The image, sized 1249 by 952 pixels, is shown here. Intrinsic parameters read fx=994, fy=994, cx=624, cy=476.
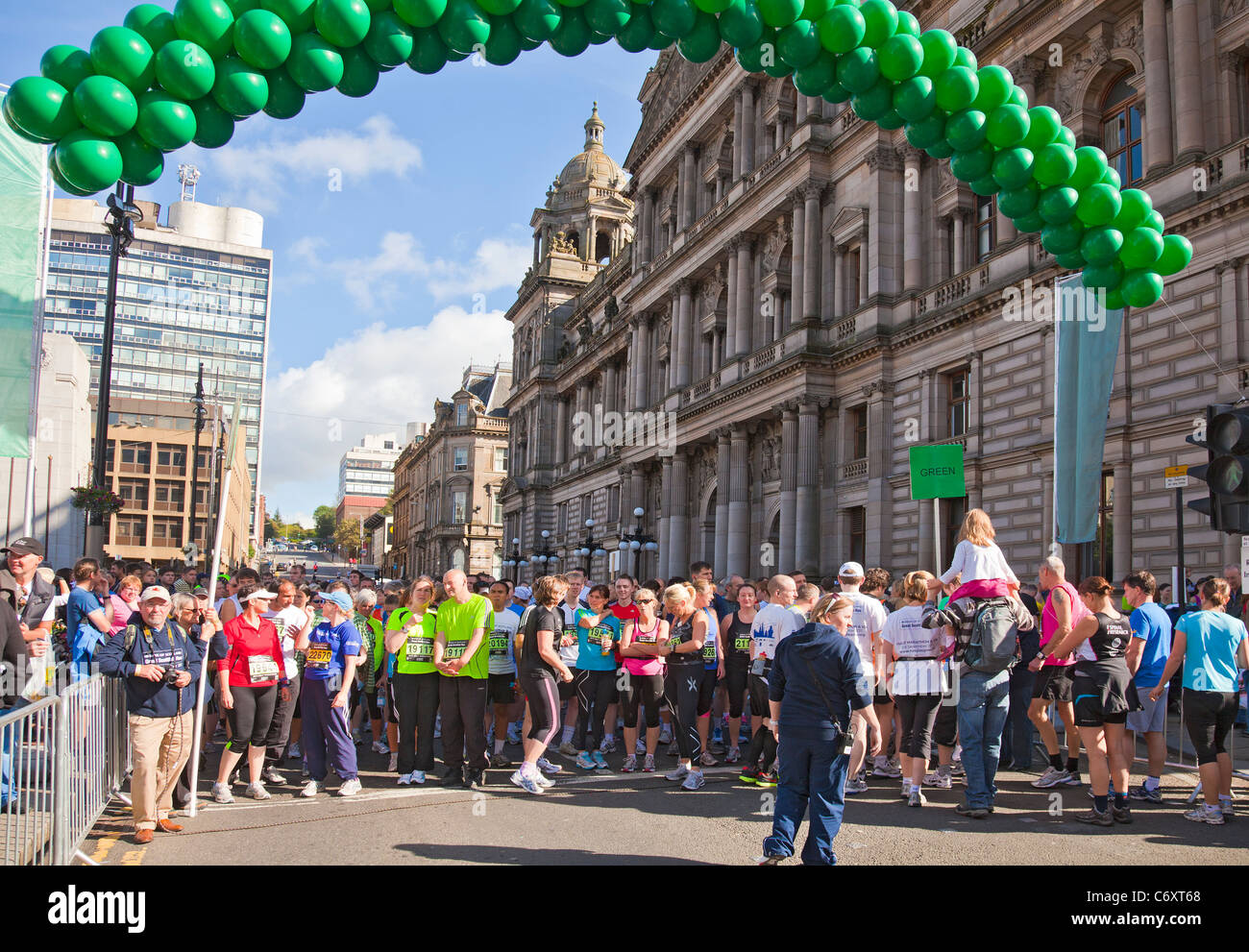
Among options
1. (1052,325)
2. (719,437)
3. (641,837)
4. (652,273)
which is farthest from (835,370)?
(641,837)

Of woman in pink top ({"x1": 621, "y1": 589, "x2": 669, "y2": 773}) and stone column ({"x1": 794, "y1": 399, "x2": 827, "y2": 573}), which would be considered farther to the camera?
stone column ({"x1": 794, "y1": 399, "x2": 827, "y2": 573})

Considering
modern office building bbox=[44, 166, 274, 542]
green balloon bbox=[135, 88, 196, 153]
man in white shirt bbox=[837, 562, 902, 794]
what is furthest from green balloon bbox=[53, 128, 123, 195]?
modern office building bbox=[44, 166, 274, 542]

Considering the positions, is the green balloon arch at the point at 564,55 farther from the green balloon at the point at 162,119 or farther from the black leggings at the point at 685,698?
the black leggings at the point at 685,698

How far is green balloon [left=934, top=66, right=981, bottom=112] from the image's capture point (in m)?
9.02

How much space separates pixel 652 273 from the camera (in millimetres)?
43562

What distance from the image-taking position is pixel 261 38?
24.5 feet

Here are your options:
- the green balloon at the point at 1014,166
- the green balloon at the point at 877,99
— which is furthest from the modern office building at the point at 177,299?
the green balloon at the point at 1014,166

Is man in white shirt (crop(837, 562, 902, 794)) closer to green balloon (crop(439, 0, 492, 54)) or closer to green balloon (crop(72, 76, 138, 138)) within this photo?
green balloon (crop(439, 0, 492, 54))

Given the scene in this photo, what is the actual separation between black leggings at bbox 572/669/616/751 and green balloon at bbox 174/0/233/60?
25.0 ft

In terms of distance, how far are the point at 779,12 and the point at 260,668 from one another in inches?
302

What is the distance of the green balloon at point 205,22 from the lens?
7305mm

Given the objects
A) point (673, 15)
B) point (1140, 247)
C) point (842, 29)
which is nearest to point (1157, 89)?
point (1140, 247)

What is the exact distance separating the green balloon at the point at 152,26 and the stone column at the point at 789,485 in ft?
82.3

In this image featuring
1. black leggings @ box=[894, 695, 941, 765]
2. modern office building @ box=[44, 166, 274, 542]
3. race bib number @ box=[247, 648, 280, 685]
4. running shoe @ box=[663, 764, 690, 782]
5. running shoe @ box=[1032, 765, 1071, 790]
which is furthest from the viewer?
modern office building @ box=[44, 166, 274, 542]
